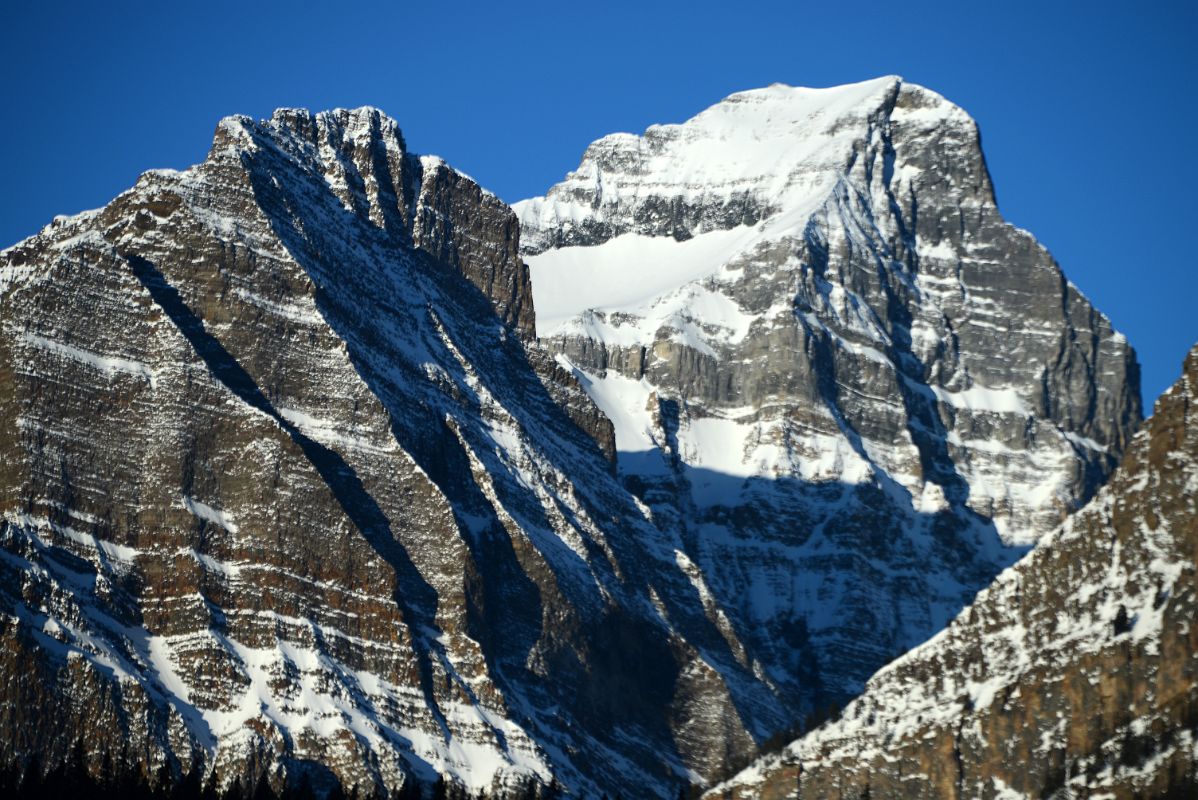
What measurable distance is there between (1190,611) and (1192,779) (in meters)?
12.5

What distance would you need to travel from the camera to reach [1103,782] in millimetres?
199500

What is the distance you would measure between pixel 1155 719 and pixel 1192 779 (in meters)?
9.04

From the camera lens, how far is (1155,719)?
198 meters

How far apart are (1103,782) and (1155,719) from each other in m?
4.33

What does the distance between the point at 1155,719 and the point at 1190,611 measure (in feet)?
19.4

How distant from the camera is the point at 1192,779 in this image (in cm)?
18962

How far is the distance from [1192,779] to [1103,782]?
10403 mm

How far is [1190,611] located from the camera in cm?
19938

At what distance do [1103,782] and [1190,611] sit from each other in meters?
9.88
